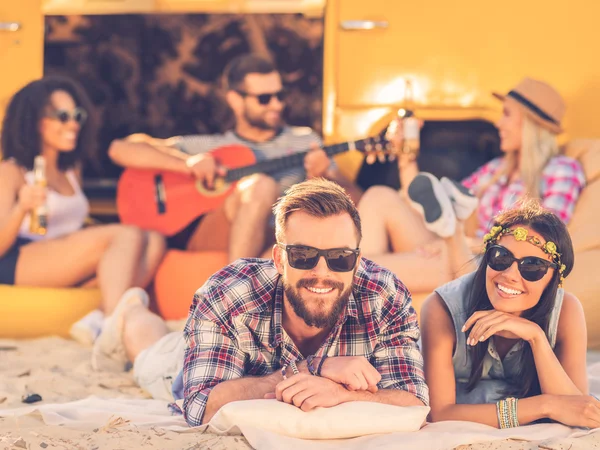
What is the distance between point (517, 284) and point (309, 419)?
0.89 m

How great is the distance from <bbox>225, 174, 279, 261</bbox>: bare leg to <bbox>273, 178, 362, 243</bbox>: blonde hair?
2042mm

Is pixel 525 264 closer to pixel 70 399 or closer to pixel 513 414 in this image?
pixel 513 414

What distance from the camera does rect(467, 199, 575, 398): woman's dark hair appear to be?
3.30 meters

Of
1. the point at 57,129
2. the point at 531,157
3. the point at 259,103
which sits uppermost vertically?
the point at 259,103

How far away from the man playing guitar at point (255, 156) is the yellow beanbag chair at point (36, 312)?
828 mm

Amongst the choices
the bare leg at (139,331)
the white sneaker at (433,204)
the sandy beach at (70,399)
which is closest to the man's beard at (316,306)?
the sandy beach at (70,399)

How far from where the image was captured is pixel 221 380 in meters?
3.07

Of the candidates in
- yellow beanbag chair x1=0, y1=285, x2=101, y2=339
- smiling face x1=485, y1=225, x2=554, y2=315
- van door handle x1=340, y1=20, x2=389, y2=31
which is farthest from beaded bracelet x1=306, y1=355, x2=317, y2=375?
van door handle x1=340, y1=20, x2=389, y2=31

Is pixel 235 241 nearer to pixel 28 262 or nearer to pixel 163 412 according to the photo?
pixel 28 262

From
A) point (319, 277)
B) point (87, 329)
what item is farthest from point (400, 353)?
point (87, 329)

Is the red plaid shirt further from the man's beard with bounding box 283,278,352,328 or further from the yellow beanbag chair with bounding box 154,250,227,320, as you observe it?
the yellow beanbag chair with bounding box 154,250,227,320

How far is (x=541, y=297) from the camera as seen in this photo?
3318mm

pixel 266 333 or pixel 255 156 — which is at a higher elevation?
pixel 255 156

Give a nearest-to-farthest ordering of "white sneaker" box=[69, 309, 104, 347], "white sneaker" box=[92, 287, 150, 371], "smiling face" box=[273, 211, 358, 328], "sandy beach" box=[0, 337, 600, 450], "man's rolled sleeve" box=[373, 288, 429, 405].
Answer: "sandy beach" box=[0, 337, 600, 450]
"smiling face" box=[273, 211, 358, 328]
"man's rolled sleeve" box=[373, 288, 429, 405]
"white sneaker" box=[92, 287, 150, 371]
"white sneaker" box=[69, 309, 104, 347]
